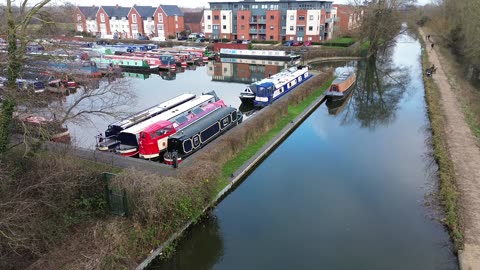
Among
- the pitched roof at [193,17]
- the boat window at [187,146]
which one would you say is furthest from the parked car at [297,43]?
the boat window at [187,146]

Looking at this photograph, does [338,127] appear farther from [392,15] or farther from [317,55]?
[392,15]

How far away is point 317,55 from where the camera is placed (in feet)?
176

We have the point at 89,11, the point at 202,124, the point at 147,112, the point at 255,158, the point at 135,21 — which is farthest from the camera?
the point at 89,11

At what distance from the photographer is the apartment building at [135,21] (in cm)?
7581

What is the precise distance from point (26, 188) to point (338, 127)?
781 inches

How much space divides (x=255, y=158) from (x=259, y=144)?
1903mm

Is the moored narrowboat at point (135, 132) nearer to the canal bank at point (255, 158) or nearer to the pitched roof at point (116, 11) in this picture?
the canal bank at point (255, 158)

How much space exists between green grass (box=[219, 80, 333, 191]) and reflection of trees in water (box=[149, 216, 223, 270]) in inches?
101

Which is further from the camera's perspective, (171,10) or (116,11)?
(116,11)

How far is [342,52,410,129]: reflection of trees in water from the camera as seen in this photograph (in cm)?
2762

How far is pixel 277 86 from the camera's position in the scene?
1177 inches

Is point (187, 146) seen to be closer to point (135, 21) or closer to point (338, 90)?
point (338, 90)

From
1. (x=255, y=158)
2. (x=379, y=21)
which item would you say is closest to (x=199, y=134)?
(x=255, y=158)

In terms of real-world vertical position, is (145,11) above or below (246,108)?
above
